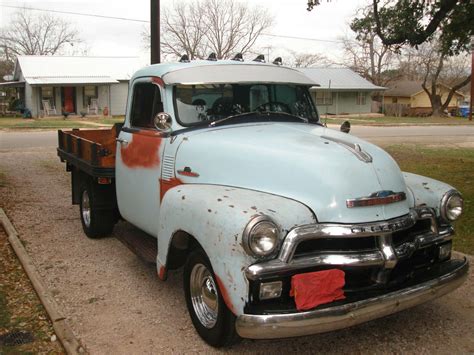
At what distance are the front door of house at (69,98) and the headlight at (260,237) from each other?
36.9m

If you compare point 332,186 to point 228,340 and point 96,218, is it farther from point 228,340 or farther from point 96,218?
point 96,218

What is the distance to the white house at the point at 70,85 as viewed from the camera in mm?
35906

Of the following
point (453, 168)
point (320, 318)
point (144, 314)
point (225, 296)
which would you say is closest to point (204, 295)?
point (225, 296)

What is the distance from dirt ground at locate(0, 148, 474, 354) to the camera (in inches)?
143

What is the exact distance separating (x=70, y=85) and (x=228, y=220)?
117 ft

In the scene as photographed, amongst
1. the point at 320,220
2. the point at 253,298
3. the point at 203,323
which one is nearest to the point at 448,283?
the point at 320,220

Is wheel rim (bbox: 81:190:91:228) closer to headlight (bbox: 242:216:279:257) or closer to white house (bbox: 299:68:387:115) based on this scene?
headlight (bbox: 242:216:279:257)

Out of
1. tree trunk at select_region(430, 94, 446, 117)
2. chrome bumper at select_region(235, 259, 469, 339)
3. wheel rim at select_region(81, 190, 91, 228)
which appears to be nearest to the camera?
chrome bumper at select_region(235, 259, 469, 339)

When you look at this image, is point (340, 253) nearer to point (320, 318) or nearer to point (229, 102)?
point (320, 318)

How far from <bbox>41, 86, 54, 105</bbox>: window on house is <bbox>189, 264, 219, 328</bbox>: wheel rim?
3589cm

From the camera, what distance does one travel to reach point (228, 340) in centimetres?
341

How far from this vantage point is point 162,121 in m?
4.27

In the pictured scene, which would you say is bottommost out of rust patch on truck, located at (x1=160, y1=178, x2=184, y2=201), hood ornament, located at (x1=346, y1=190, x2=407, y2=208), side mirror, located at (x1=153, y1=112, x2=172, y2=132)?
rust patch on truck, located at (x1=160, y1=178, x2=184, y2=201)

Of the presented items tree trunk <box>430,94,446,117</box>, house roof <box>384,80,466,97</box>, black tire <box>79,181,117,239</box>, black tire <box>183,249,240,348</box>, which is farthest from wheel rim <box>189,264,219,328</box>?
house roof <box>384,80,466,97</box>
